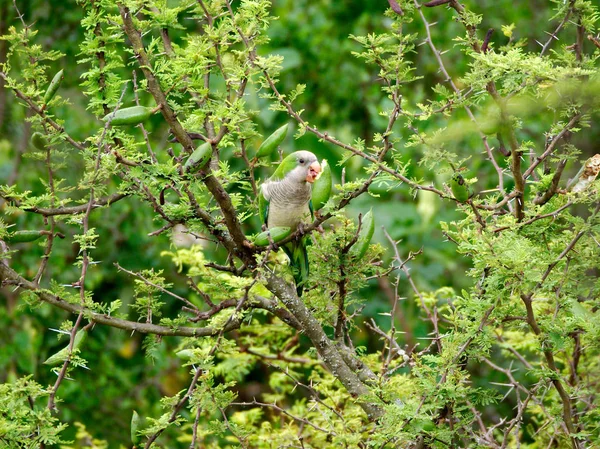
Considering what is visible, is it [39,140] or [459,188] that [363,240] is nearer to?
[459,188]

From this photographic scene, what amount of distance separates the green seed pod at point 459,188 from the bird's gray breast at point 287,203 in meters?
0.69

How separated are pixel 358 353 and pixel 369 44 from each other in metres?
0.85

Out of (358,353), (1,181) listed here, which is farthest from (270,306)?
(1,181)

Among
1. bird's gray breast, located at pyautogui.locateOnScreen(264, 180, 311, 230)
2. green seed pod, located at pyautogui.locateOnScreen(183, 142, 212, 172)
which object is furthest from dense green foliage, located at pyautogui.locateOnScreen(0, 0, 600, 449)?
bird's gray breast, located at pyautogui.locateOnScreen(264, 180, 311, 230)

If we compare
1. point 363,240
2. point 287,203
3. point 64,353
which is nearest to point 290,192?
point 287,203

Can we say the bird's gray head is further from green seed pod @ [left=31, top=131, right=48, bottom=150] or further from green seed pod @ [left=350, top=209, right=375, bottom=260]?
green seed pod @ [left=31, top=131, right=48, bottom=150]

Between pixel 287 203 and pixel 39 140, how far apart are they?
2.41ft

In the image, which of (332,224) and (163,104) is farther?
(332,224)

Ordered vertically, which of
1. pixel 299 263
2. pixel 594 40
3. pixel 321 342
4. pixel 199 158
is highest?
pixel 594 40

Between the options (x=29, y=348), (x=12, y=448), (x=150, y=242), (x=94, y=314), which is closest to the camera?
(x=12, y=448)

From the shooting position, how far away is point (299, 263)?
2062 millimetres

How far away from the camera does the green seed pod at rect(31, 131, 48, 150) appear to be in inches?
72.5

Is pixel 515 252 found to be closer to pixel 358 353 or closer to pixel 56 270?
pixel 358 353

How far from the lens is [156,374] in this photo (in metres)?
4.25
